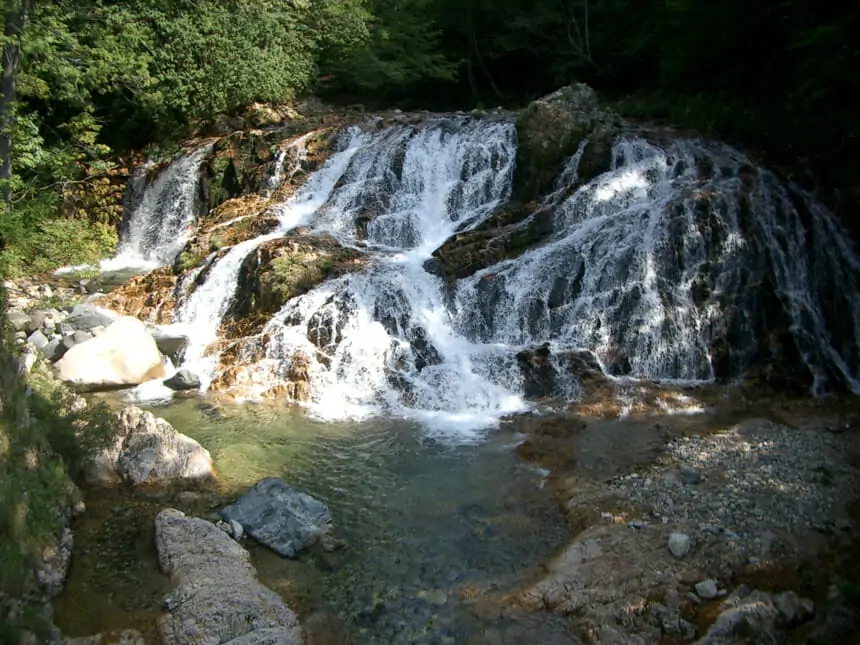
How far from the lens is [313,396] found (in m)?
10.6

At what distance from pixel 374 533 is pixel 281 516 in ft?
3.07

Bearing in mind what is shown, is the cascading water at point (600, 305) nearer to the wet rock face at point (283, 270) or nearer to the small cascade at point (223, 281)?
the small cascade at point (223, 281)

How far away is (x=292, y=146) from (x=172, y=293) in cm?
538

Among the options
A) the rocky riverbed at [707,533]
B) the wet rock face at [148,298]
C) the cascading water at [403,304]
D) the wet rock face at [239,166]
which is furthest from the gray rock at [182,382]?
the wet rock face at [239,166]

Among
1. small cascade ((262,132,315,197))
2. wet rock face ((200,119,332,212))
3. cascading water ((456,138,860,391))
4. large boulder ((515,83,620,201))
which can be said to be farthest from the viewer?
wet rock face ((200,119,332,212))

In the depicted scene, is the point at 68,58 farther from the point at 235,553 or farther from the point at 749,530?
the point at 749,530

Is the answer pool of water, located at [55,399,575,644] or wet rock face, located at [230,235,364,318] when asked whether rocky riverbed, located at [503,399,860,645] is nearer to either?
pool of water, located at [55,399,575,644]

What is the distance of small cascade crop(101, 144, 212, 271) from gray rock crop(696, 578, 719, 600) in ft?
45.7

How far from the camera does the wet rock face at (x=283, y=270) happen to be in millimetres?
12227

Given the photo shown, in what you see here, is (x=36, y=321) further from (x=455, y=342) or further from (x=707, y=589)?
(x=707, y=589)

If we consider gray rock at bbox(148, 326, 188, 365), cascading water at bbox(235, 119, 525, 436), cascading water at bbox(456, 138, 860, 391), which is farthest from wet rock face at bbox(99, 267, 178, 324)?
cascading water at bbox(456, 138, 860, 391)

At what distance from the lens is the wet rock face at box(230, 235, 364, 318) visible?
12.2 meters

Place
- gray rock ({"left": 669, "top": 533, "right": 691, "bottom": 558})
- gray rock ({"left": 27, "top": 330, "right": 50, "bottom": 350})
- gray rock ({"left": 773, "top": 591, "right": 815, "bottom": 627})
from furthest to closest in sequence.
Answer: gray rock ({"left": 27, "top": 330, "right": 50, "bottom": 350}) < gray rock ({"left": 669, "top": 533, "right": 691, "bottom": 558}) < gray rock ({"left": 773, "top": 591, "right": 815, "bottom": 627})

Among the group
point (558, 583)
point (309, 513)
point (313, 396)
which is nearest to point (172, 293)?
point (313, 396)
